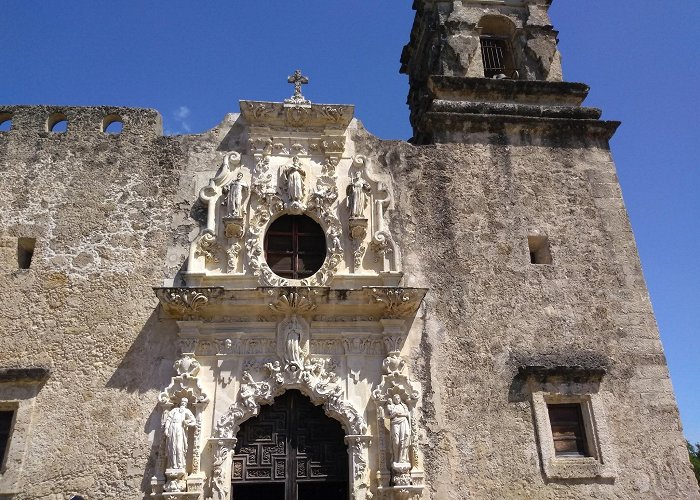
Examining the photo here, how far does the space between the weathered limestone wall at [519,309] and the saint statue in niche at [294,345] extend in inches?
60.1

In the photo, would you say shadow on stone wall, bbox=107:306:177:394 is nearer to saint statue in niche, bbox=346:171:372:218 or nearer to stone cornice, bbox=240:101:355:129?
saint statue in niche, bbox=346:171:372:218

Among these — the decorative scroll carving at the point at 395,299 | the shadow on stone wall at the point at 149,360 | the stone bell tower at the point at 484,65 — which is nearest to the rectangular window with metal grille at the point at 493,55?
the stone bell tower at the point at 484,65

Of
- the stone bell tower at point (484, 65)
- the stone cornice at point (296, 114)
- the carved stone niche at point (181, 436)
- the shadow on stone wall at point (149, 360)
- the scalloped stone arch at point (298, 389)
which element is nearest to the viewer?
the carved stone niche at point (181, 436)

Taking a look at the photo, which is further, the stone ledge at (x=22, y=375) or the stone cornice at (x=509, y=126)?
the stone cornice at (x=509, y=126)

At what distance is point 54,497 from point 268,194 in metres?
4.57

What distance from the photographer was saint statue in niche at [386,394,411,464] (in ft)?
23.8

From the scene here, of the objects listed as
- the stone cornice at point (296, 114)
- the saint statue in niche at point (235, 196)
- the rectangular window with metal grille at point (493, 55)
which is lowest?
Result: the saint statue in niche at point (235, 196)

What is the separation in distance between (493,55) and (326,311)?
20.1 feet

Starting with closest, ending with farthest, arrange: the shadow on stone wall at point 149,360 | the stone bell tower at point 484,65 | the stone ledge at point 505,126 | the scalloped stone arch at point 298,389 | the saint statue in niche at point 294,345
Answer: the scalloped stone arch at point 298,389
the shadow on stone wall at point 149,360
the saint statue in niche at point 294,345
the stone ledge at point 505,126
the stone bell tower at point 484,65

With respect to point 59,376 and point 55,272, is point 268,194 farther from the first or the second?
point 59,376

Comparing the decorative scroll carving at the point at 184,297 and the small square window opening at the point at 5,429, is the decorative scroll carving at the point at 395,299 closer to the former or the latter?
the decorative scroll carving at the point at 184,297

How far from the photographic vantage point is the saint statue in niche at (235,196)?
841cm

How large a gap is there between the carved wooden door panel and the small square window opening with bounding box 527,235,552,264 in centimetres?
384

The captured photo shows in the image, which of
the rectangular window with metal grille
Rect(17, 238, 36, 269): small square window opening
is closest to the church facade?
Rect(17, 238, 36, 269): small square window opening
